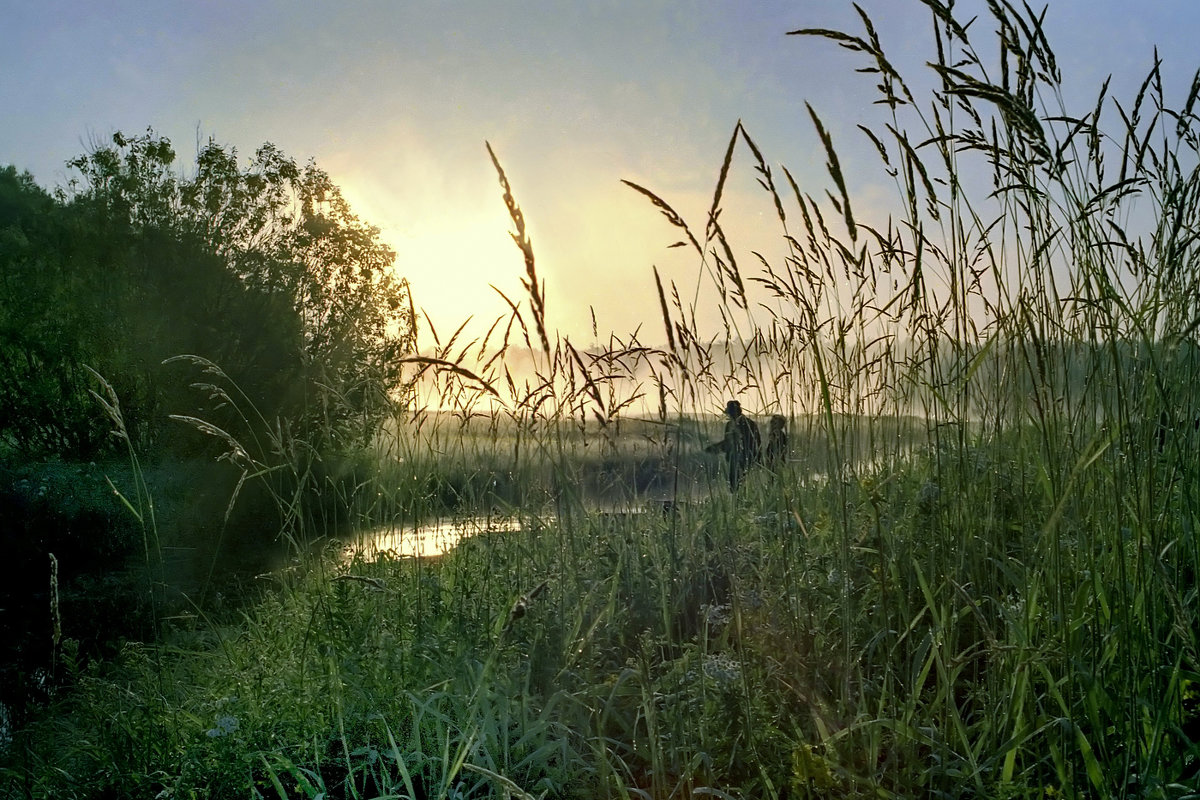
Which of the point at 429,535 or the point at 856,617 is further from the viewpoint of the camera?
the point at 429,535

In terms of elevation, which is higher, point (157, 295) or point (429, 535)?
point (157, 295)

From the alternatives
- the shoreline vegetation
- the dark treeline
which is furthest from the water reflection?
the dark treeline

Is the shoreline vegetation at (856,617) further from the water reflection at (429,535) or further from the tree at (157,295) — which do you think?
the tree at (157,295)

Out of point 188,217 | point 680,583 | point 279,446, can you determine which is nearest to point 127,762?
point 279,446

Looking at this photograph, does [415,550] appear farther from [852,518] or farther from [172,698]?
[852,518]

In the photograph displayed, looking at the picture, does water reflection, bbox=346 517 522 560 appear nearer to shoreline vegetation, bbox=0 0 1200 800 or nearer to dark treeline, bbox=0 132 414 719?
shoreline vegetation, bbox=0 0 1200 800

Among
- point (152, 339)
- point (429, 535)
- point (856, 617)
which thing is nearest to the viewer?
point (856, 617)

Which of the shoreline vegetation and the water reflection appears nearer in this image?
the shoreline vegetation

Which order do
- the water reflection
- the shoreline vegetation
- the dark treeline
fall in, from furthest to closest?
the dark treeline → the water reflection → the shoreline vegetation

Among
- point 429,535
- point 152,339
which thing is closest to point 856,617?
point 429,535

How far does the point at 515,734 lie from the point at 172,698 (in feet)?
5.62

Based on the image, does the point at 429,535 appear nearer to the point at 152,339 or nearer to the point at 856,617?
the point at 856,617

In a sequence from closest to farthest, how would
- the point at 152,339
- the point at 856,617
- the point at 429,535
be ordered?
the point at 856,617
the point at 429,535
the point at 152,339

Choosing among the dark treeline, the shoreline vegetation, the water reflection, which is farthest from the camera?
the dark treeline
